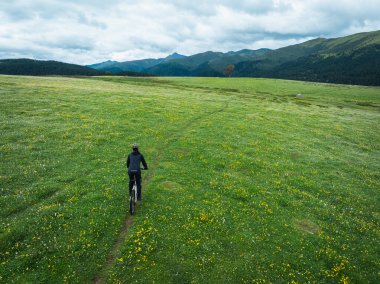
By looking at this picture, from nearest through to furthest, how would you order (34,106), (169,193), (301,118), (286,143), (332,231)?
(332,231), (169,193), (286,143), (34,106), (301,118)

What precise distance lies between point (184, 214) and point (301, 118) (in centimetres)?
5112

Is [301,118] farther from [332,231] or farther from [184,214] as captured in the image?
[184,214]

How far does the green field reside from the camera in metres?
15.2

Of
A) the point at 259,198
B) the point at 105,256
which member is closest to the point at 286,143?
the point at 259,198

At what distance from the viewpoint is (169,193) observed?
2259 centimetres

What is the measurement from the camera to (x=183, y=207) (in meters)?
20.6

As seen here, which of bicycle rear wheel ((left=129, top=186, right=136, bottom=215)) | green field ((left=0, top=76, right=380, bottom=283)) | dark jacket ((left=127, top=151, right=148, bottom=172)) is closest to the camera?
green field ((left=0, top=76, right=380, bottom=283))

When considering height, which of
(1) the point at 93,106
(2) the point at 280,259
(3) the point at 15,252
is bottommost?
(2) the point at 280,259

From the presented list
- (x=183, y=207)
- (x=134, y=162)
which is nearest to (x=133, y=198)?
(x=134, y=162)

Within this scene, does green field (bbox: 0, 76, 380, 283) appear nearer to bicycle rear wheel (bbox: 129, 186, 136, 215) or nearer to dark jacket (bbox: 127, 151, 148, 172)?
bicycle rear wheel (bbox: 129, 186, 136, 215)

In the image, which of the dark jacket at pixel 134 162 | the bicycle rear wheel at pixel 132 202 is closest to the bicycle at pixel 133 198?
the bicycle rear wheel at pixel 132 202

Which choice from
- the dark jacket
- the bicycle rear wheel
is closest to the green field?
the bicycle rear wheel

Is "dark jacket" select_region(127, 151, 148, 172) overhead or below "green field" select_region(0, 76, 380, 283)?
overhead

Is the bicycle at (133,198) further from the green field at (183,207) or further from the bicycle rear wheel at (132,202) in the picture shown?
the green field at (183,207)
